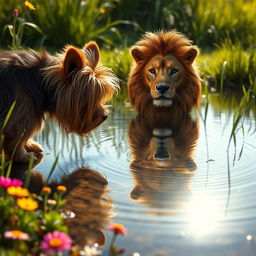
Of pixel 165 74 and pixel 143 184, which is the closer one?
pixel 143 184

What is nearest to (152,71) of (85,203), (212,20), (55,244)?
(85,203)

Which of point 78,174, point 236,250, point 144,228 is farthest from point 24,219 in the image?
point 78,174

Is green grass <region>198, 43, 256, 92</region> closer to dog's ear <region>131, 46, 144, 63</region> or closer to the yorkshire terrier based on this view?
dog's ear <region>131, 46, 144, 63</region>

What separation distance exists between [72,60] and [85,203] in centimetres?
115

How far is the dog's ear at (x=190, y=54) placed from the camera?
5.55 metres

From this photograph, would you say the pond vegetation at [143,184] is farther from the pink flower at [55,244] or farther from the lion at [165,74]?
the lion at [165,74]

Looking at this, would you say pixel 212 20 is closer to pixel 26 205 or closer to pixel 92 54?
pixel 92 54

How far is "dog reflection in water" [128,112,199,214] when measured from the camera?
360cm

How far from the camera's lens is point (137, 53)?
18.7 feet

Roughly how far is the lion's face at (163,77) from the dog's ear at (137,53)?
0.13 m

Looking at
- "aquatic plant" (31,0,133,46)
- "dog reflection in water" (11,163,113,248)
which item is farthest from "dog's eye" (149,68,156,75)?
"aquatic plant" (31,0,133,46)

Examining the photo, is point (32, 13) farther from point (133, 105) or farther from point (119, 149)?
point (119, 149)

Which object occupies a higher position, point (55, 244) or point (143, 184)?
point (55, 244)

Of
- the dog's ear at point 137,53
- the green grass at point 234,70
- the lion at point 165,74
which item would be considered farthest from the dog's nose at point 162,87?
the green grass at point 234,70
